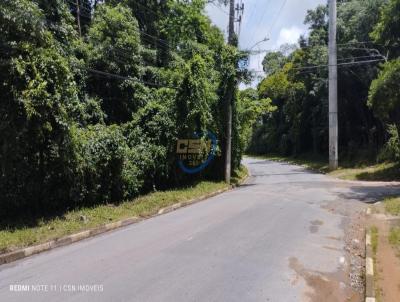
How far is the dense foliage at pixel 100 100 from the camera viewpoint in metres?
10.8

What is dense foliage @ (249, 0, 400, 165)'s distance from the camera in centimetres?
2334

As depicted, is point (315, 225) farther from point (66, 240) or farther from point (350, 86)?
point (350, 86)

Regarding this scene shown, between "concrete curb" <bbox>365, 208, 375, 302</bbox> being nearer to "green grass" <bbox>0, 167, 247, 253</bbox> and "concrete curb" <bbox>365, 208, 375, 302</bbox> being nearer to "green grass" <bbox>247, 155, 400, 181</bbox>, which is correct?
"green grass" <bbox>0, 167, 247, 253</bbox>

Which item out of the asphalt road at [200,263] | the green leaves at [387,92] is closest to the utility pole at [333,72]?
the green leaves at [387,92]

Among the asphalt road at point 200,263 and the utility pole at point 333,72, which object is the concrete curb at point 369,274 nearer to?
the asphalt road at point 200,263

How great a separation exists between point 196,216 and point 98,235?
3.28 m

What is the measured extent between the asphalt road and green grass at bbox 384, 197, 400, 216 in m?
1.84

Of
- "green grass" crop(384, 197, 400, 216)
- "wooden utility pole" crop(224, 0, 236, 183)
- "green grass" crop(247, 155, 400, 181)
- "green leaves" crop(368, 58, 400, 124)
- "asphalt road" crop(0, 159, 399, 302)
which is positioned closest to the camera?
"asphalt road" crop(0, 159, 399, 302)

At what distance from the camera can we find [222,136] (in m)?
23.6

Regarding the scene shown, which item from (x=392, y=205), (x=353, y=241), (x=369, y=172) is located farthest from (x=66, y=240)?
(x=369, y=172)

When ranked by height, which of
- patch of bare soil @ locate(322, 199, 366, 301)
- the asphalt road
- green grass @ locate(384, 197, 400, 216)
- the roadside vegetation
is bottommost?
patch of bare soil @ locate(322, 199, 366, 301)

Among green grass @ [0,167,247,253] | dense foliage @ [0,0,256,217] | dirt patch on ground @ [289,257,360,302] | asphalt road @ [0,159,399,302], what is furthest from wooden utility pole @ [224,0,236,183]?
dirt patch on ground @ [289,257,360,302]

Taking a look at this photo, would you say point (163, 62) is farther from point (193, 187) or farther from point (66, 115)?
point (66, 115)

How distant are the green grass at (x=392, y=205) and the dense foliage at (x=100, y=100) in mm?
8681
